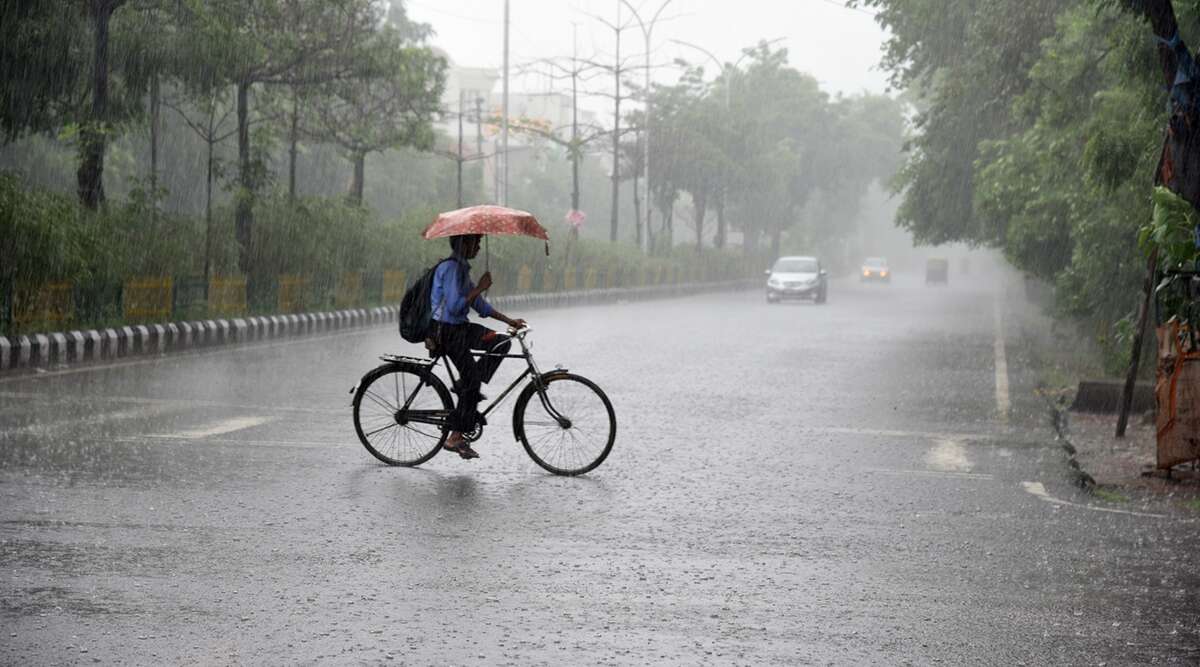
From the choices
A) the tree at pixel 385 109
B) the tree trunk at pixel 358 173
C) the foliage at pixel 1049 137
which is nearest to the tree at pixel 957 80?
the foliage at pixel 1049 137

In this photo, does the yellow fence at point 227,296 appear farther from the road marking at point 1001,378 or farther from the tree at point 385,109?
the road marking at point 1001,378

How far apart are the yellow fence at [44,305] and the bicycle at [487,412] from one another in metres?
9.65

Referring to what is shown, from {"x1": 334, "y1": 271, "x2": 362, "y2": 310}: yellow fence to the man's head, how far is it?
21.4 m

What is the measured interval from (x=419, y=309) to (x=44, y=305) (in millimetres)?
10455

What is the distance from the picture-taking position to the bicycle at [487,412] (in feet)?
34.3

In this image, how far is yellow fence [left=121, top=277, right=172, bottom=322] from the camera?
72.3 feet

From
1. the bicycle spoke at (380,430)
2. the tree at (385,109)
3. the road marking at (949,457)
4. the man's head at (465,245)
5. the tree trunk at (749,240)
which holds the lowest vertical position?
the road marking at (949,457)

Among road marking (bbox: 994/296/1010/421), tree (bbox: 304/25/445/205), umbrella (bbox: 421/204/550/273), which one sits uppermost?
tree (bbox: 304/25/445/205)

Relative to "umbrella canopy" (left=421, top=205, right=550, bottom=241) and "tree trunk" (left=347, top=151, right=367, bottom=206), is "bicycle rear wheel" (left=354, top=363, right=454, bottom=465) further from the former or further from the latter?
"tree trunk" (left=347, top=151, right=367, bottom=206)

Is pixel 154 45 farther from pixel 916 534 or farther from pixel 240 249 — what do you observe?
pixel 916 534

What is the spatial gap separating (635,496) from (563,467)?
1.11 m

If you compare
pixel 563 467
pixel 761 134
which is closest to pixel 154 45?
pixel 563 467

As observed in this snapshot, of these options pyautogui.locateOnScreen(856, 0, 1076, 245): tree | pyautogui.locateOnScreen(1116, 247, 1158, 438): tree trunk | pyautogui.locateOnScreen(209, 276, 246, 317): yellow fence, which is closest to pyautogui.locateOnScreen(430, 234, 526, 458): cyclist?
pyautogui.locateOnScreen(1116, 247, 1158, 438): tree trunk

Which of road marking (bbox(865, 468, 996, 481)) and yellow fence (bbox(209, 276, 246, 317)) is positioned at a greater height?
yellow fence (bbox(209, 276, 246, 317))
